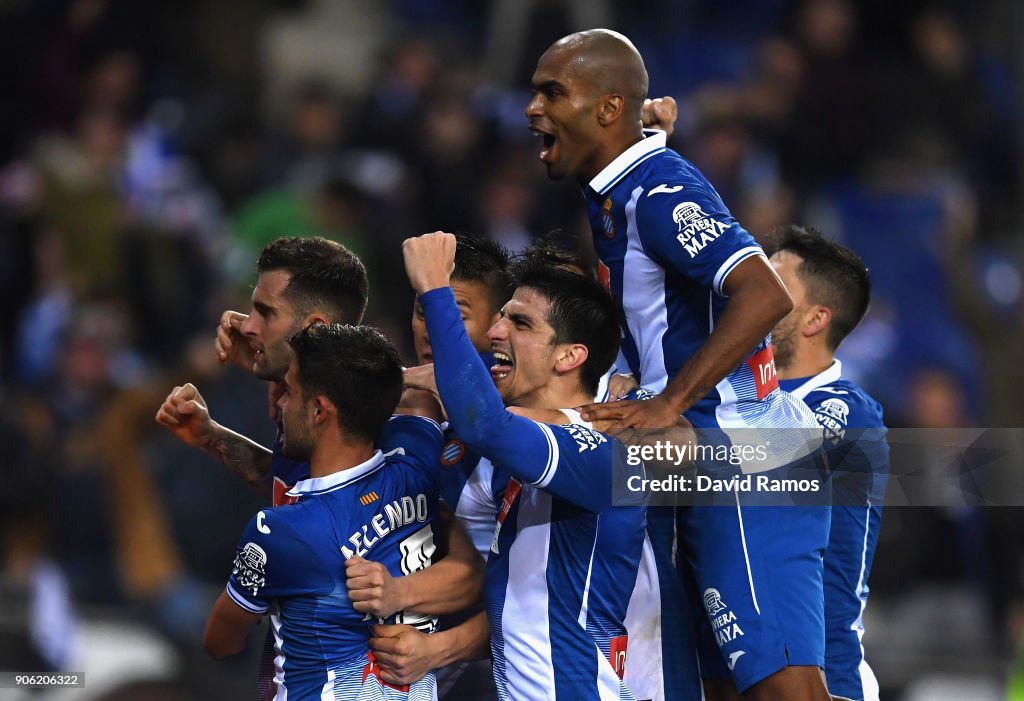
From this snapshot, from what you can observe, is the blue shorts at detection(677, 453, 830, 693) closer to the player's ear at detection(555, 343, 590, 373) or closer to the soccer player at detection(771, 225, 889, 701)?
the soccer player at detection(771, 225, 889, 701)

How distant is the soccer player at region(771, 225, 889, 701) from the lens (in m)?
4.67

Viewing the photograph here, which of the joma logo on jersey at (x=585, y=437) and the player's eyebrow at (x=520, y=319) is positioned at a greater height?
the player's eyebrow at (x=520, y=319)

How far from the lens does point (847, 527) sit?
4.71m

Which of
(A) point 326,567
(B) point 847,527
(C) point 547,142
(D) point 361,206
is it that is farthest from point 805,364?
(D) point 361,206

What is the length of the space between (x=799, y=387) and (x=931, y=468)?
1.25 metres

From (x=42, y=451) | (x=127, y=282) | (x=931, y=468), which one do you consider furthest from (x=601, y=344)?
(x=127, y=282)

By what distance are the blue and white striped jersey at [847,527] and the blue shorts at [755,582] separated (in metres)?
0.45

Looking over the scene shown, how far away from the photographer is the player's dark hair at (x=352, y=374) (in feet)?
12.9

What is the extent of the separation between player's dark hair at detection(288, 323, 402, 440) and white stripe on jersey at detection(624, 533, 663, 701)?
2.82 feet

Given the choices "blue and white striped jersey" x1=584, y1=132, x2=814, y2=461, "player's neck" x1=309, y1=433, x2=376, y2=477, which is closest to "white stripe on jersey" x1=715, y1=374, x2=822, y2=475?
"blue and white striped jersey" x1=584, y1=132, x2=814, y2=461

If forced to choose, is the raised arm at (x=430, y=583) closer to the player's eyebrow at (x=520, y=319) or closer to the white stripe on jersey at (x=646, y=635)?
the white stripe on jersey at (x=646, y=635)

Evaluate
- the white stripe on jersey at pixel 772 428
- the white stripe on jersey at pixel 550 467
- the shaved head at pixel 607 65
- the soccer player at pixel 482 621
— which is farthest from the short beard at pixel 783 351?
the white stripe on jersey at pixel 550 467

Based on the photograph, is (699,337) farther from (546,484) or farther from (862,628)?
(862,628)

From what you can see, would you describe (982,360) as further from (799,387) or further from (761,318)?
(761,318)
